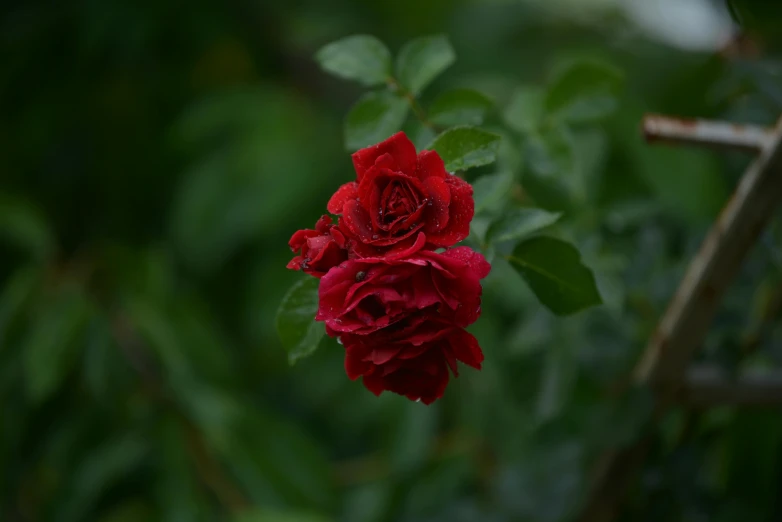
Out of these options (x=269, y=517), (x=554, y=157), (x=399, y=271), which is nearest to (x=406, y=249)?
(x=399, y=271)

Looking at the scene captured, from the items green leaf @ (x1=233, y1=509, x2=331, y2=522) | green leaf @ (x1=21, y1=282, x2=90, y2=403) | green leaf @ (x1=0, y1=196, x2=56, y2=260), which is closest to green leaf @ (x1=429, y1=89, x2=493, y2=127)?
green leaf @ (x1=233, y1=509, x2=331, y2=522)

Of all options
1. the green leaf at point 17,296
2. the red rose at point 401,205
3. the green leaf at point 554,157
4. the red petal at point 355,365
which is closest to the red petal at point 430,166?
the red rose at point 401,205

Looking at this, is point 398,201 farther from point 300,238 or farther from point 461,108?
point 461,108

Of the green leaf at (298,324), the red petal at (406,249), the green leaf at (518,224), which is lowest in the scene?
the green leaf at (518,224)

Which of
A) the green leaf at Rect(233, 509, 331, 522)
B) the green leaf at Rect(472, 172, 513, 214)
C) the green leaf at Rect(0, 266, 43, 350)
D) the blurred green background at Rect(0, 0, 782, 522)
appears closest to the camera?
the green leaf at Rect(472, 172, 513, 214)

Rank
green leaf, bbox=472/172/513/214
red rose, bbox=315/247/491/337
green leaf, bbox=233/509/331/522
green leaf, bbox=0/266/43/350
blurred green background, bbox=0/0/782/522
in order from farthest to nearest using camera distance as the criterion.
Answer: green leaf, bbox=0/266/43/350 → green leaf, bbox=233/509/331/522 → blurred green background, bbox=0/0/782/522 → green leaf, bbox=472/172/513/214 → red rose, bbox=315/247/491/337

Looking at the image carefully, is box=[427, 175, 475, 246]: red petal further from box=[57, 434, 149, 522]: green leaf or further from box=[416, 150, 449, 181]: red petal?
box=[57, 434, 149, 522]: green leaf

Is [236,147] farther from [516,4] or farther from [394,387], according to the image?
[394,387]

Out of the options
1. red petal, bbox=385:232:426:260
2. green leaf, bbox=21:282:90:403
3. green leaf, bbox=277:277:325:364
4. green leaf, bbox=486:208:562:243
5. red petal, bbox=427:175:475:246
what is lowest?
green leaf, bbox=21:282:90:403

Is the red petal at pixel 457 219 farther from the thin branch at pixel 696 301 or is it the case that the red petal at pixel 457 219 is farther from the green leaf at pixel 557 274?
the thin branch at pixel 696 301
